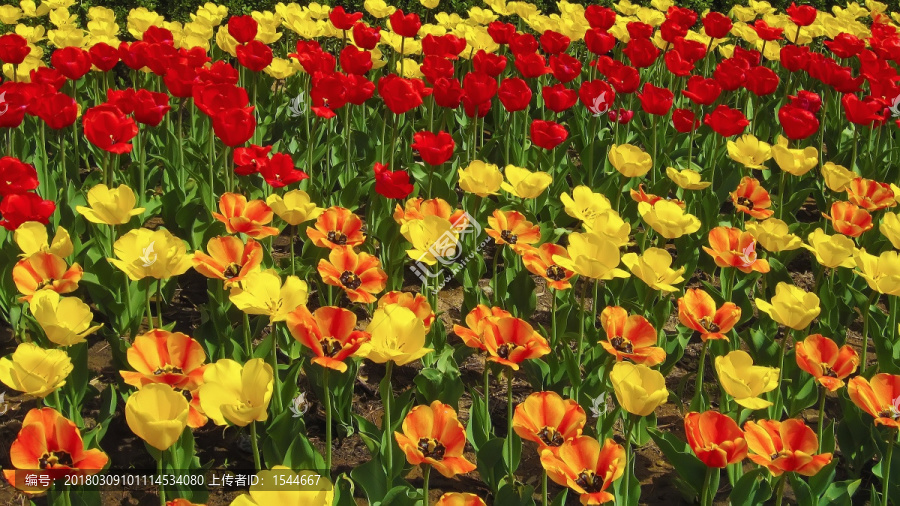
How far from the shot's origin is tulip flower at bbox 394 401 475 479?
2.10 meters

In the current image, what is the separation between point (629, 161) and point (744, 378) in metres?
1.69

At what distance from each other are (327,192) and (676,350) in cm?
183

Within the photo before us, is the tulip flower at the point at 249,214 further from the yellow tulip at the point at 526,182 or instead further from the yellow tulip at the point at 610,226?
the yellow tulip at the point at 610,226

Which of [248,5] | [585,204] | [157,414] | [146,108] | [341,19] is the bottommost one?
[248,5]

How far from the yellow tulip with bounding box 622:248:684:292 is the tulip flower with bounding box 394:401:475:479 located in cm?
93

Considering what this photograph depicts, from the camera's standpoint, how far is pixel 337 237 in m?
3.14

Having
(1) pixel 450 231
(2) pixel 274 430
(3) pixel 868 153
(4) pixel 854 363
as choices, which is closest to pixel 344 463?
(2) pixel 274 430

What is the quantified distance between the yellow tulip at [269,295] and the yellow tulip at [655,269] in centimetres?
101

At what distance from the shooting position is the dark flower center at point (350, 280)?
2828 millimetres

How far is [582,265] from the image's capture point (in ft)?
8.97

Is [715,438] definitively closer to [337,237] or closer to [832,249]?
[832,249]

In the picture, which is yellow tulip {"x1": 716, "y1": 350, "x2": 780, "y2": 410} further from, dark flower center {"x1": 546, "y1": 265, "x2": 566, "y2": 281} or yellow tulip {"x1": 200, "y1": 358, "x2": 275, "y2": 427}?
yellow tulip {"x1": 200, "y1": 358, "x2": 275, "y2": 427}

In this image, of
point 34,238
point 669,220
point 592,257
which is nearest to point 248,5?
point 34,238

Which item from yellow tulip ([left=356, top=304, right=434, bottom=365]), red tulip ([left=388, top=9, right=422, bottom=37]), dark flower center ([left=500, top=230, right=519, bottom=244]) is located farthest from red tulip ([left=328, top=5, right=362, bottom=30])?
yellow tulip ([left=356, top=304, right=434, bottom=365])
